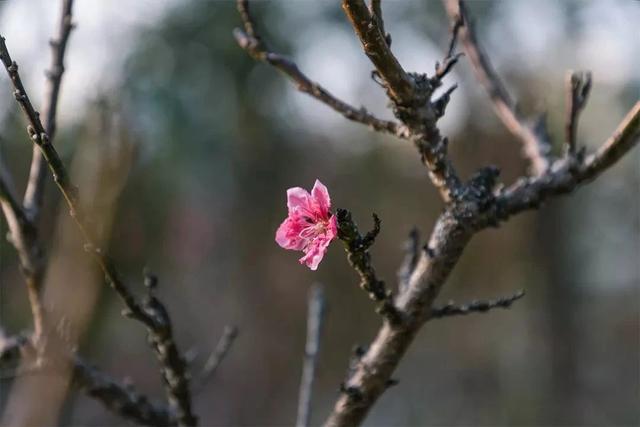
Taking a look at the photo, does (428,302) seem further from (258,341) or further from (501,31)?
A: (258,341)

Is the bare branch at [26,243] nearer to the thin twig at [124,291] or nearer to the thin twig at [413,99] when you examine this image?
the thin twig at [124,291]

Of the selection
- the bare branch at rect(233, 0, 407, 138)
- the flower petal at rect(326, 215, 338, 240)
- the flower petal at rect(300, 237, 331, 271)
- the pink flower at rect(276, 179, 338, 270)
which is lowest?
the flower petal at rect(300, 237, 331, 271)

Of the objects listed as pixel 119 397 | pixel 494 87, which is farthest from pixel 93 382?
pixel 494 87

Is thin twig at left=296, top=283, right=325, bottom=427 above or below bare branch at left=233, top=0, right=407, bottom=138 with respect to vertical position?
below

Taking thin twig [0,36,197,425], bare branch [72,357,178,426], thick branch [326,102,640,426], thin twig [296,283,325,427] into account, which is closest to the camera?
thin twig [0,36,197,425]

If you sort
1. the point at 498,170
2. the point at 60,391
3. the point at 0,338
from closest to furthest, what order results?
the point at 60,391, the point at 498,170, the point at 0,338

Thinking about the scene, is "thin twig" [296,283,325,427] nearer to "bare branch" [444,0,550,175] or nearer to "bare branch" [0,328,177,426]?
"bare branch" [0,328,177,426]

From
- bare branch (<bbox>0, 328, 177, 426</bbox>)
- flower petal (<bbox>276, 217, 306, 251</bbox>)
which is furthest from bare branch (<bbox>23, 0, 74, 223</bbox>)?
flower petal (<bbox>276, 217, 306, 251</bbox>)

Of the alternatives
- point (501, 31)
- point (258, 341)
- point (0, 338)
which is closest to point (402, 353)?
point (0, 338)
